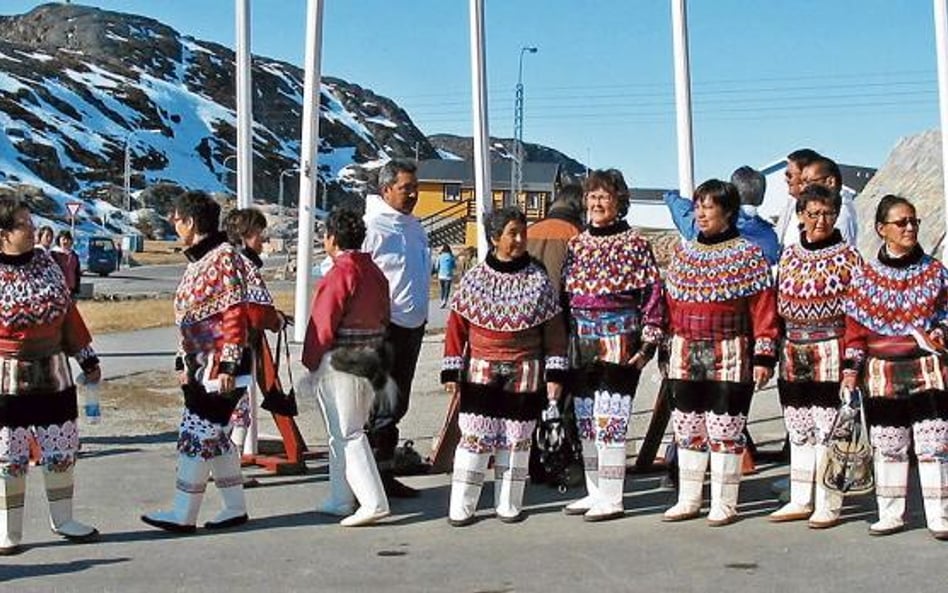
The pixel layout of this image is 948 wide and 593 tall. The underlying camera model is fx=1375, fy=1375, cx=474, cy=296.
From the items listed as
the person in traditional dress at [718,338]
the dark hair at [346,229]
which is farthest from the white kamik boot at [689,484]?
the dark hair at [346,229]

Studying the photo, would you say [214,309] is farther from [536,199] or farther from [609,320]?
[536,199]

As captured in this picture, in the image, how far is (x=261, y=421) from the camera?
37.5 feet

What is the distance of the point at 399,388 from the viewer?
8281mm

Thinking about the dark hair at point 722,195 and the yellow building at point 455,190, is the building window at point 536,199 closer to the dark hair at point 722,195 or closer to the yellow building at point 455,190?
the yellow building at point 455,190

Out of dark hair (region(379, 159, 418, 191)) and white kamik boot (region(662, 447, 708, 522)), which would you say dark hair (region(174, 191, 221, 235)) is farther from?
white kamik boot (region(662, 447, 708, 522))

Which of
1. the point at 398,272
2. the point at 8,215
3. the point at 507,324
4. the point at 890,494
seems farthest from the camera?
the point at 398,272

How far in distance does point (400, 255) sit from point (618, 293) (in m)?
1.58

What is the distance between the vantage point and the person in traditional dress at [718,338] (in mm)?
7027

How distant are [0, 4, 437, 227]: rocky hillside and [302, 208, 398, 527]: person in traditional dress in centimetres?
7664

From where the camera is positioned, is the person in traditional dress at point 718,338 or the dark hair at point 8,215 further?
the person in traditional dress at point 718,338

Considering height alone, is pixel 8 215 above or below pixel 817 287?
above

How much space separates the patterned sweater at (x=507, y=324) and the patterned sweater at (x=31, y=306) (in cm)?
201

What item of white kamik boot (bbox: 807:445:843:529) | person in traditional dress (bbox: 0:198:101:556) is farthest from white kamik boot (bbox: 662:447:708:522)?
person in traditional dress (bbox: 0:198:101:556)

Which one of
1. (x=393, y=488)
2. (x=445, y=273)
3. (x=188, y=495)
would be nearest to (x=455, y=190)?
(x=445, y=273)
